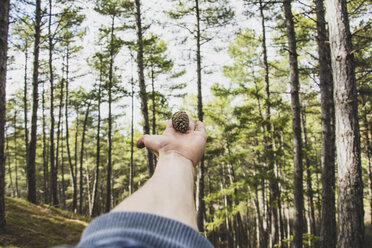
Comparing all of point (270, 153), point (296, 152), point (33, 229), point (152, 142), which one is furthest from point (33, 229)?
point (296, 152)

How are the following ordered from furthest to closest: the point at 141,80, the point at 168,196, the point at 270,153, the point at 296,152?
1. the point at 141,80
2. the point at 270,153
3. the point at 296,152
4. the point at 168,196

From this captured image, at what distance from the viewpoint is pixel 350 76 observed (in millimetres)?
4043

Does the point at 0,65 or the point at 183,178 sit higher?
the point at 0,65

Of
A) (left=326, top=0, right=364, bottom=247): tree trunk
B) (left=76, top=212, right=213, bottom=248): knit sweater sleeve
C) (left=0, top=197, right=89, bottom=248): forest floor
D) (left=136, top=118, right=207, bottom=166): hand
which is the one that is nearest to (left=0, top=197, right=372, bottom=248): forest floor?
(left=0, top=197, right=89, bottom=248): forest floor

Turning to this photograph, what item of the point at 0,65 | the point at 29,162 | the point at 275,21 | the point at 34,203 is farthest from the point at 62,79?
the point at 275,21

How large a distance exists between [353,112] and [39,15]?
13946mm

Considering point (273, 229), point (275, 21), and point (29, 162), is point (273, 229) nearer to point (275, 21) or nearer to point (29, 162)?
point (275, 21)

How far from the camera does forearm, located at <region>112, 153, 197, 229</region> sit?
89 centimetres

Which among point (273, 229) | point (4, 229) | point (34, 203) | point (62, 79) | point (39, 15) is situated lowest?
point (273, 229)

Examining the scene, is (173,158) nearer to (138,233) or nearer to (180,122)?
(180,122)

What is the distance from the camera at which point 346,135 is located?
399 centimetres

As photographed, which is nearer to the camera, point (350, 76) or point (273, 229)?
point (350, 76)

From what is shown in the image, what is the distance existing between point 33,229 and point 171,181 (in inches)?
343

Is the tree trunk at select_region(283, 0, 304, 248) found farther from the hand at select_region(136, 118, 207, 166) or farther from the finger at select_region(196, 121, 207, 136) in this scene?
the hand at select_region(136, 118, 207, 166)
